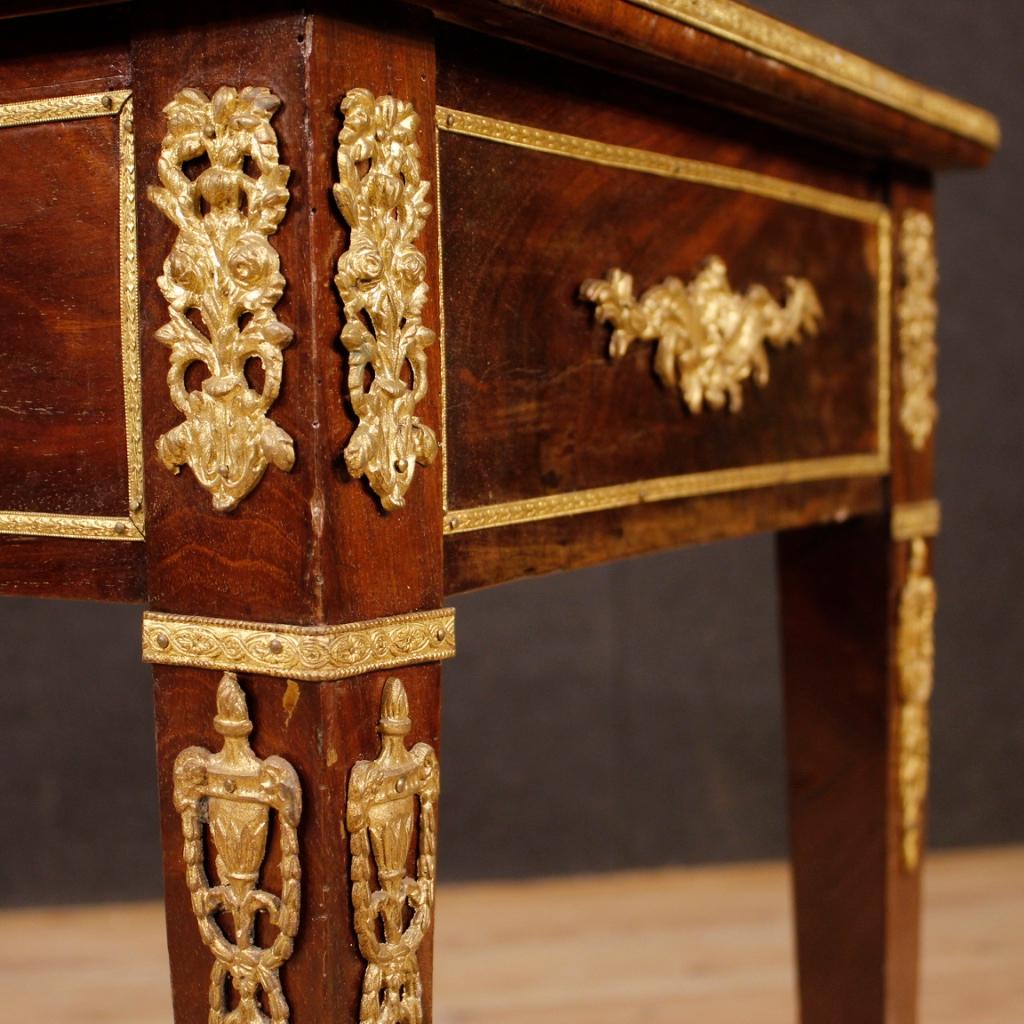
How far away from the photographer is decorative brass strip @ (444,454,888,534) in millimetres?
841

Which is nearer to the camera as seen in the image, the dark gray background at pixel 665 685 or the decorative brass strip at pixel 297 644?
the decorative brass strip at pixel 297 644

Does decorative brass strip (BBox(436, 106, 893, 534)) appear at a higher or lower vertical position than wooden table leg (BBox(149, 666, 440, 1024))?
higher

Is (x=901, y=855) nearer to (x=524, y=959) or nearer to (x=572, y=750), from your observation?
(x=524, y=959)

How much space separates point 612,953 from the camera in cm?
221

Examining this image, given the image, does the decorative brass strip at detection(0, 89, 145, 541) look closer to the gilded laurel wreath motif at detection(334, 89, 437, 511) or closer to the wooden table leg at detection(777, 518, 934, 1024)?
the gilded laurel wreath motif at detection(334, 89, 437, 511)

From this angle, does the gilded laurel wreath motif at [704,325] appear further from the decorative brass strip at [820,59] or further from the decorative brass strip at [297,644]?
the decorative brass strip at [297,644]

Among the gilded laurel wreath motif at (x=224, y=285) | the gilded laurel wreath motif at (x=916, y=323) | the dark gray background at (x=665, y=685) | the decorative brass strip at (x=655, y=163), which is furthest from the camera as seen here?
the dark gray background at (x=665, y=685)

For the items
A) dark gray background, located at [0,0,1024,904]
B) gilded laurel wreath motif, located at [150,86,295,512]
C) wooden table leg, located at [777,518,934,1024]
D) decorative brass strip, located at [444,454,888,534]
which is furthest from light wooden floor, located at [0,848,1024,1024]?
gilded laurel wreath motif, located at [150,86,295,512]

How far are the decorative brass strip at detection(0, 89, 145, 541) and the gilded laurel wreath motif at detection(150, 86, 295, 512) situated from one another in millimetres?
31

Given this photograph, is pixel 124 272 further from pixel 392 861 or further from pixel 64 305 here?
pixel 392 861

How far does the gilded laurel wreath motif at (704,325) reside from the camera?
0.97 metres

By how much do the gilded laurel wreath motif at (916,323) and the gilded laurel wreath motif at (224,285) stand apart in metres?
0.76

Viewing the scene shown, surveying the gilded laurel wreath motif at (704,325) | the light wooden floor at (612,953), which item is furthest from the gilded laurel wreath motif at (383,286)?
the light wooden floor at (612,953)

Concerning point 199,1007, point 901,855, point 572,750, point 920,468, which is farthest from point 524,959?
point 199,1007
